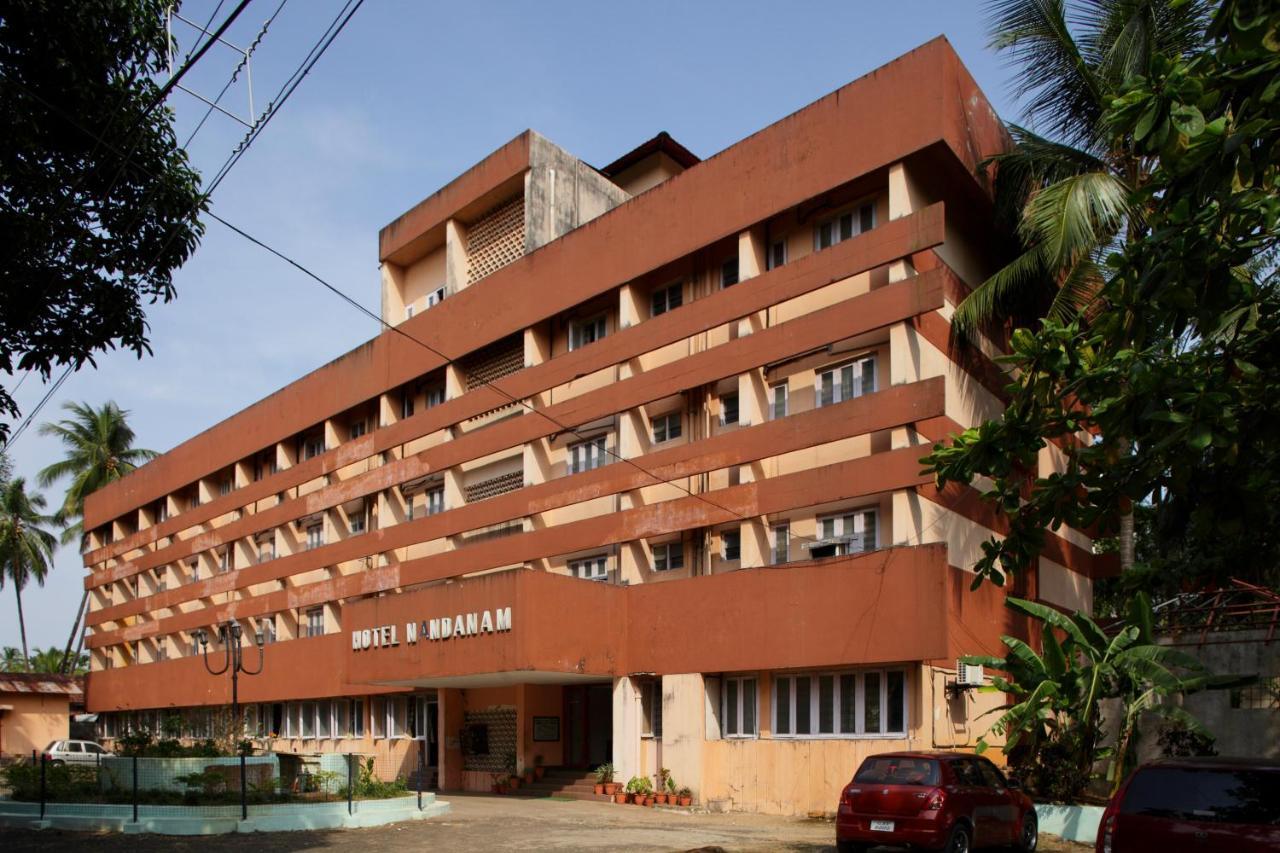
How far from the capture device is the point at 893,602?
21.9m

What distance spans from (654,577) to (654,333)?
572 cm

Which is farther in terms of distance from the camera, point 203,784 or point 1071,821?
point 203,784

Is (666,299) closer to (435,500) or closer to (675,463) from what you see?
(675,463)

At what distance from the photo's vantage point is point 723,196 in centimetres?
2647

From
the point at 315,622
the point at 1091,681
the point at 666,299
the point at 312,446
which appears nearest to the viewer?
the point at 1091,681

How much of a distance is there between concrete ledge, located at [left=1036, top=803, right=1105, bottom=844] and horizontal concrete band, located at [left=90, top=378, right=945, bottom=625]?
7121 millimetres

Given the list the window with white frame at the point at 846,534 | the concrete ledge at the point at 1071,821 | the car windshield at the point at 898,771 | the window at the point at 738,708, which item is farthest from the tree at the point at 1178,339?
the window at the point at 738,708

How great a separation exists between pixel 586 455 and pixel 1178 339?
2030cm

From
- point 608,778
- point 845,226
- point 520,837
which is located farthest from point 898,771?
point 845,226

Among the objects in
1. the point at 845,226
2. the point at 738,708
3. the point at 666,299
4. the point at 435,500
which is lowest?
the point at 738,708

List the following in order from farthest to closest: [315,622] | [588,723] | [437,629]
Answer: [315,622] → [588,723] → [437,629]

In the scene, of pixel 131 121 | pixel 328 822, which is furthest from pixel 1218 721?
pixel 131 121

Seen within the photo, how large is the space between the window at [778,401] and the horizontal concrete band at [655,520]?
1.87 m

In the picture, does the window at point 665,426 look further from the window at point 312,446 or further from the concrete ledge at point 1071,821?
the window at point 312,446
